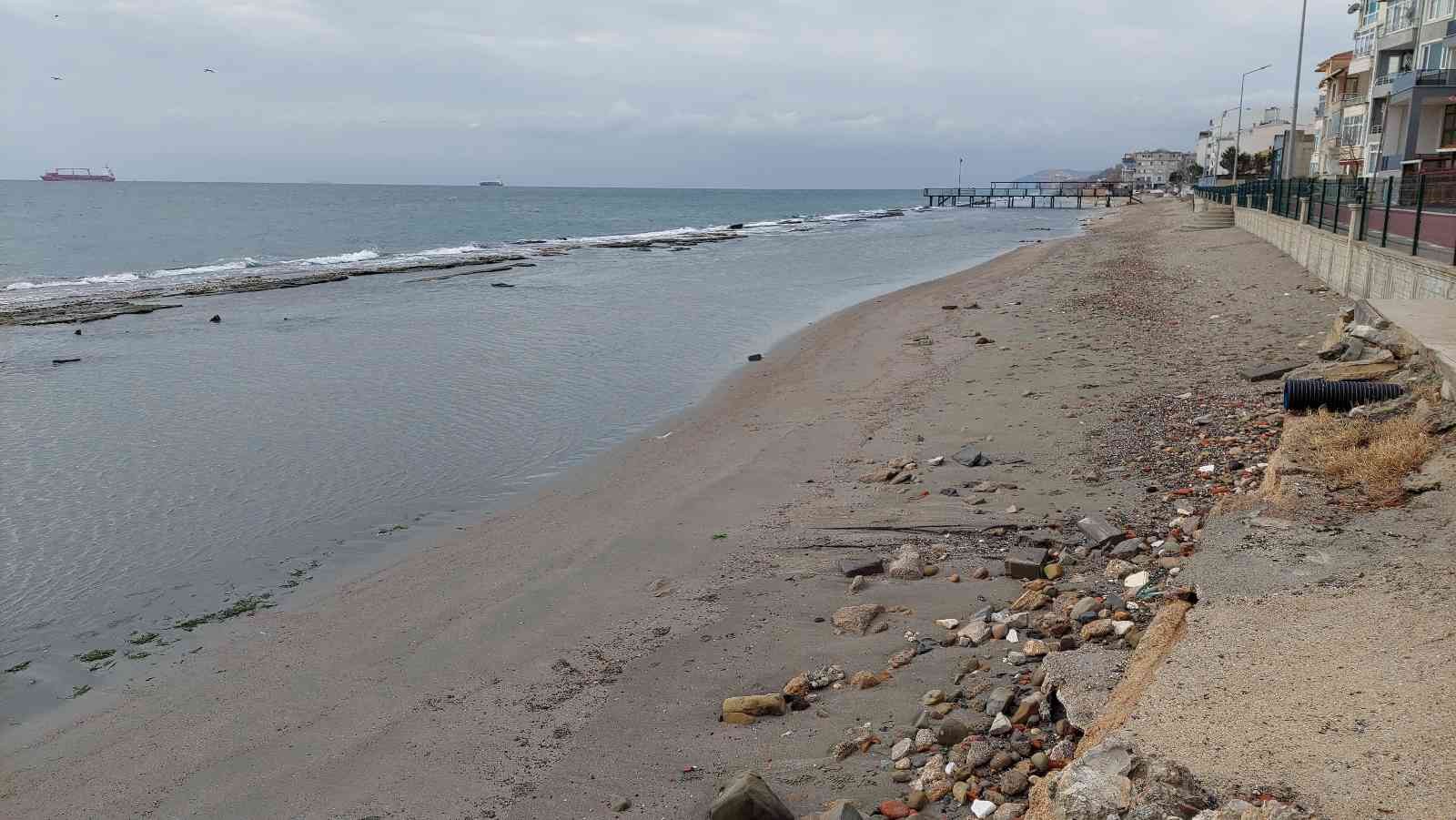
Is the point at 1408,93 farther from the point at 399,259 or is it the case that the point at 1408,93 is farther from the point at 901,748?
the point at 901,748

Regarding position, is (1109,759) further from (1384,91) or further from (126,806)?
(1384,91)

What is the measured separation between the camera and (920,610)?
5793 millimetres

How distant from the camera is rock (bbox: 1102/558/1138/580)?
5.59 metres

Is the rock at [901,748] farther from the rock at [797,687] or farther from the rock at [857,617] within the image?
the rock at [857,617]

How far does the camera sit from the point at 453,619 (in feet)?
21.6

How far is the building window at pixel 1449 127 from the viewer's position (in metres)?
38.8

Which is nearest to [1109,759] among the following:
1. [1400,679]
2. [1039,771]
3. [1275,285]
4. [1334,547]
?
[1039,771]

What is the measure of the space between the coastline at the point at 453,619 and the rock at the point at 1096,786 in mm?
2910

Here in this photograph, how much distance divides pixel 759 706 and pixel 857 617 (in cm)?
110

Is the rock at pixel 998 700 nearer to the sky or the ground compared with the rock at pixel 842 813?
nearer to the sky

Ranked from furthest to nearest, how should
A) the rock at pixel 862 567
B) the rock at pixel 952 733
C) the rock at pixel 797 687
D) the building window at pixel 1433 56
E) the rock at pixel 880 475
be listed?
1. the building window at pixel 1433 56
2. the rock at pixel 880 475
3. the rock at pixel 862 567
4. the rock at pixel 797 687
5. the rock at pixel 952 733

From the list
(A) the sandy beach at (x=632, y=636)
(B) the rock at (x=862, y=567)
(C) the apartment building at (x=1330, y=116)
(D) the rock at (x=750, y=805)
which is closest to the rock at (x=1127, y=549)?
(A) the sandy beach at (x=632, y=636)

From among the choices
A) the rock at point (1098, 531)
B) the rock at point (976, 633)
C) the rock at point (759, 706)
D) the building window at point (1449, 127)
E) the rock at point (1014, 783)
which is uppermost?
the building window at point (1449, 127)

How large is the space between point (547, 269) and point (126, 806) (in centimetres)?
3414
